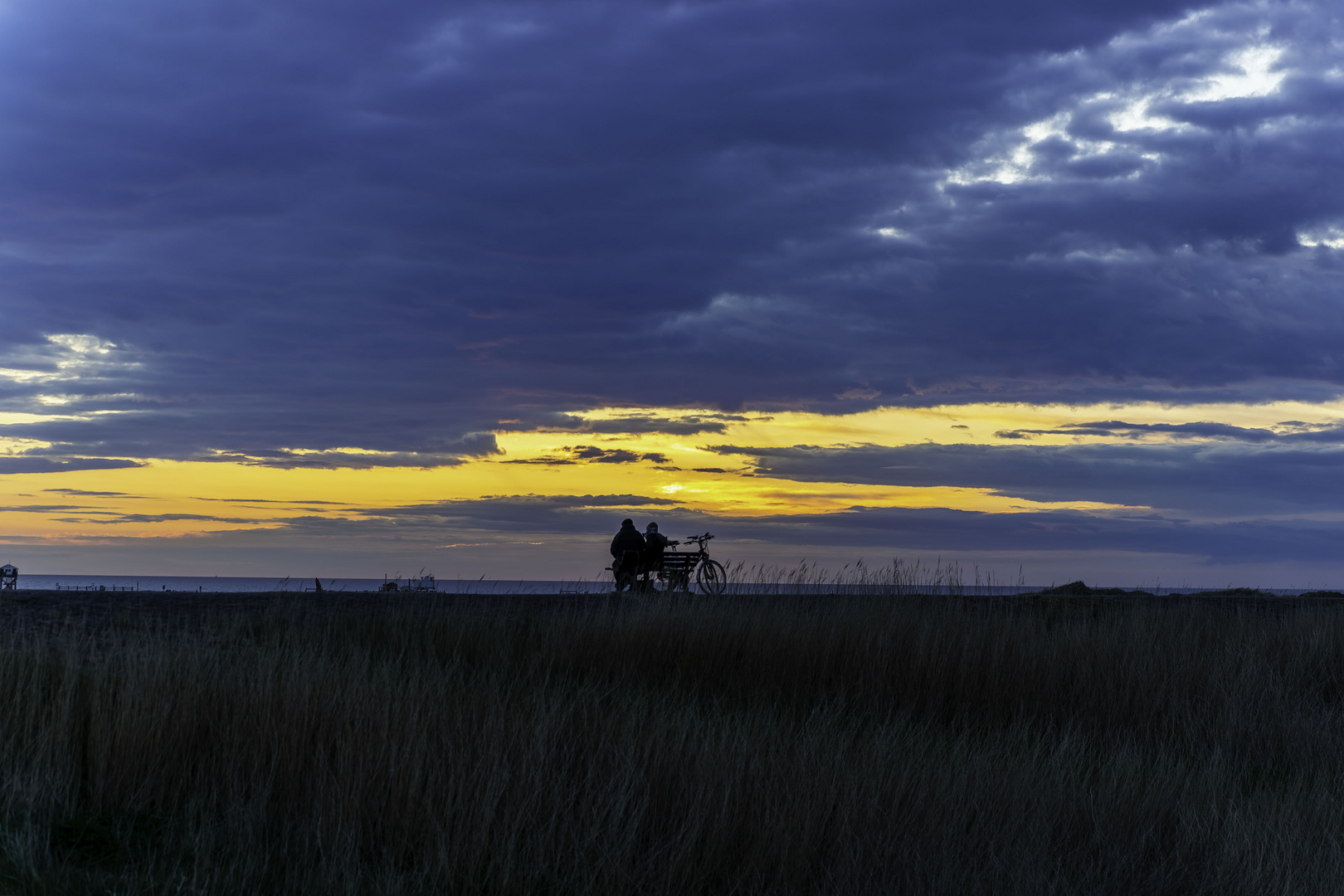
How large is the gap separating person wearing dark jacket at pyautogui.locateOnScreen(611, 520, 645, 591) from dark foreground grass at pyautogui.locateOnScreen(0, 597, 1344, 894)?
648cm

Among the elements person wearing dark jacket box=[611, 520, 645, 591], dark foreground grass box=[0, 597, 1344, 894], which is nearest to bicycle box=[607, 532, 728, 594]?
person wearing dark jacket box=[611, 520, 645, 591]

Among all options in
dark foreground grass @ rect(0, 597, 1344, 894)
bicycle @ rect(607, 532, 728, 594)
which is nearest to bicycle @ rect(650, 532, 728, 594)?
bicycle @ rect(607, 532, 728, 594)

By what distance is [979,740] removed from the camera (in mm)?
8000

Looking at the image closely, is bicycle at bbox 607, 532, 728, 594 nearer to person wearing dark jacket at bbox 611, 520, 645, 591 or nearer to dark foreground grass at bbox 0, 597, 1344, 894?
person wearing dark jacket at bbox 611, 520, 645, 591

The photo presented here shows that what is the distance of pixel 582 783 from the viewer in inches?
210

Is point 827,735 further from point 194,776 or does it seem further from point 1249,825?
point 194,776

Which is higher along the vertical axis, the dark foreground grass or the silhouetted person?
the silhouetted person

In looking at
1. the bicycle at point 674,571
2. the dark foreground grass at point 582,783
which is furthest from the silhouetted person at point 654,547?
the dark foreground grass at point 582,783

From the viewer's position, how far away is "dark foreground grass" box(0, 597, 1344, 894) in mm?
4465

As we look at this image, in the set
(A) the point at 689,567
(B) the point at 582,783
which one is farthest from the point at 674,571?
(B) the point at 582,783

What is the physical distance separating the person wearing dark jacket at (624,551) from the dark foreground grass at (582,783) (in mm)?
6483

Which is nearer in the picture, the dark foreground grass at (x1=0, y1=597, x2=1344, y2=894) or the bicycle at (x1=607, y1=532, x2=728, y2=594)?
the dark foreground grass at (x1=0, y1=597, x2=1344, y2=894)

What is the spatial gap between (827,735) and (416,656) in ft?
12.5

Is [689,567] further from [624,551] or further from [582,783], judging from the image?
[582,783]
